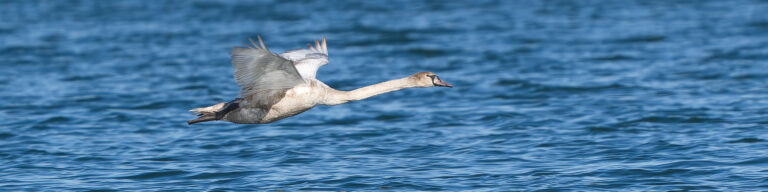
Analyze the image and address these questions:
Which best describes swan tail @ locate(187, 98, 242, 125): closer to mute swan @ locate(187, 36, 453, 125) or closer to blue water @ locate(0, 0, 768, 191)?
mute swan @ locate(187, 36, 453, 125)

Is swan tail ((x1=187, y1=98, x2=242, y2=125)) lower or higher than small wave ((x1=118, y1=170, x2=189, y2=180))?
higher

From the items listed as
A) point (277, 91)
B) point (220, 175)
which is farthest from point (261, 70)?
Result: point (220, 175)

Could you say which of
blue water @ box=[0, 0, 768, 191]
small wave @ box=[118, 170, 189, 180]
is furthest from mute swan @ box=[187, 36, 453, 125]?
small wave @ box=[118, 170, 189, 180]

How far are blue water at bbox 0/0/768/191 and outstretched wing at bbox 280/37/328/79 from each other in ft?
3.36

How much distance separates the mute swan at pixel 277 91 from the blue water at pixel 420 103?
756 millimetres

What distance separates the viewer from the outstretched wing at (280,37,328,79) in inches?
431

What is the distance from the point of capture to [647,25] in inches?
992

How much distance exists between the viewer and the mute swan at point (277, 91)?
9789mm

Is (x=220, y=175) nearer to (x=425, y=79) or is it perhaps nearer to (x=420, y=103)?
(x=425, y=79)

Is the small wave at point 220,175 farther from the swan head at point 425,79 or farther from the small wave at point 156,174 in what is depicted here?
the swan head at point 425,79

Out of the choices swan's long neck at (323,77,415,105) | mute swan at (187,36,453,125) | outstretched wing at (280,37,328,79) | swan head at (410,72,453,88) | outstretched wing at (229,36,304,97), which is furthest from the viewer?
outstretched wing at (280,37,328,79)

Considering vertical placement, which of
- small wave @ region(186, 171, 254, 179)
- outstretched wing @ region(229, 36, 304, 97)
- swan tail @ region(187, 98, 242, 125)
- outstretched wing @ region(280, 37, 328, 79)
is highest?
outstretched wing @ region(280, 37, 328, 79)

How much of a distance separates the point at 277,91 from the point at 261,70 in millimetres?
447

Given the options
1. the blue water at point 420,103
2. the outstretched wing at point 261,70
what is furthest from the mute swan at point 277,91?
the blue water at point 420,103
